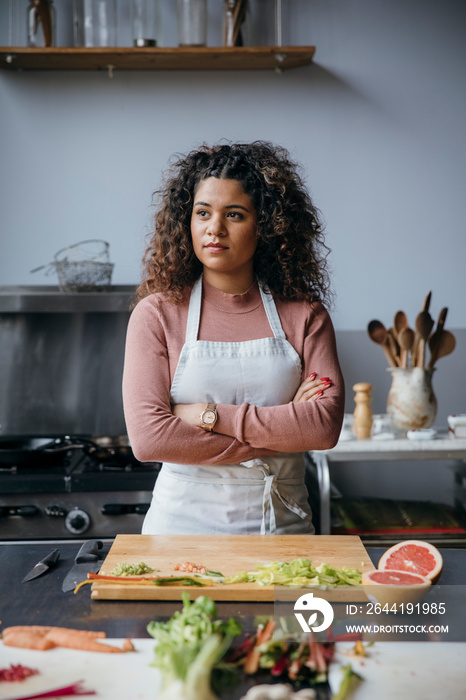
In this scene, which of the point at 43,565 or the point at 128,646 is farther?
the point at 43,565

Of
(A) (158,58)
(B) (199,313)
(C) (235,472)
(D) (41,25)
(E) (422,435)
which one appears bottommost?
(E) (422,435)

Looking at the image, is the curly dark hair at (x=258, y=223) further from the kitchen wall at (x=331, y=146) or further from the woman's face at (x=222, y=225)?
the kitchen wall at (x=331, y=146)

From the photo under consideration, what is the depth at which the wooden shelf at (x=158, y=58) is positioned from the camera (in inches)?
105

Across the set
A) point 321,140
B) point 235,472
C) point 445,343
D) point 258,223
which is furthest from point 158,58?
point 235,472

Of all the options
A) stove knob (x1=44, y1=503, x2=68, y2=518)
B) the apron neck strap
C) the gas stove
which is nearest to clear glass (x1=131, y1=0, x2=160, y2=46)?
the apron neck strap

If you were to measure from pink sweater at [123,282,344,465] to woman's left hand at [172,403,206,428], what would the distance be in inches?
0.9

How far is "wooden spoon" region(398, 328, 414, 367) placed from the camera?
8.16 feet

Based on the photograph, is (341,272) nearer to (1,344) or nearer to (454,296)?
(454,296)

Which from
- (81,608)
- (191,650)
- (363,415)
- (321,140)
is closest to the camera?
(191,650)

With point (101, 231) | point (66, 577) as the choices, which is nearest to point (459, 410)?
point (101, 231)

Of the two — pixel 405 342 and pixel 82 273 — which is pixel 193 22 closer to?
pixel 82 273

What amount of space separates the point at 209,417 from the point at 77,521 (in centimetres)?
97

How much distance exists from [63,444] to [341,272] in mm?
1365

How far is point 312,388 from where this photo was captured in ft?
5.44
